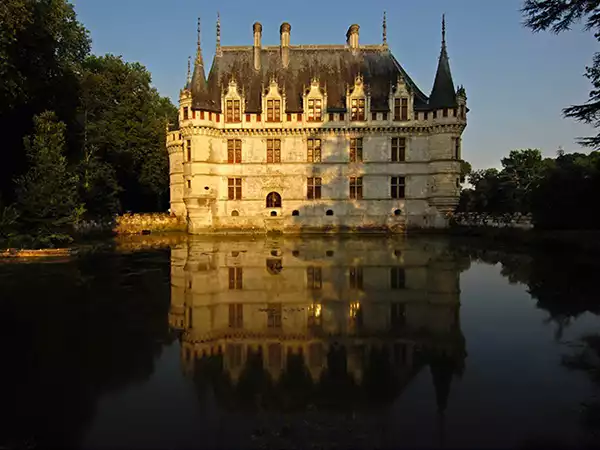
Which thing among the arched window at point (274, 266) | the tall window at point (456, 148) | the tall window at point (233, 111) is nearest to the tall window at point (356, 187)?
the tall window at point (456, 148)

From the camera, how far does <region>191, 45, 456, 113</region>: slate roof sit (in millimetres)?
36094

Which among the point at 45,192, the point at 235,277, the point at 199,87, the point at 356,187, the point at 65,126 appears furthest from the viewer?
the point at 356,187

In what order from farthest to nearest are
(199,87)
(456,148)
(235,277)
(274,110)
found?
(274,110)
(456,148)
(199,87)
(235,277)

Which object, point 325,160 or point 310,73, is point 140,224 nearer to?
point 325,160

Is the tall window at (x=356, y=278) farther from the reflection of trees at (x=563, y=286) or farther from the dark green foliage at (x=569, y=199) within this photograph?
the dark green foliage at (x=569, y=199)

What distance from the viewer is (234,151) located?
35312 millimetres

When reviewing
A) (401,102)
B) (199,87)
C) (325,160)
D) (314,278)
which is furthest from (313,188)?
(314,278)

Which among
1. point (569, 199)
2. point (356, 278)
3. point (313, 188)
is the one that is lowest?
point (356, 278)

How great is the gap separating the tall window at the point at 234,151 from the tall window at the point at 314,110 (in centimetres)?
649

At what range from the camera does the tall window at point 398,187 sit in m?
35.7

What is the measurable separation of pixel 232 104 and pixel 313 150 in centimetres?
799

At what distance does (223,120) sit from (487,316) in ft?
97.2

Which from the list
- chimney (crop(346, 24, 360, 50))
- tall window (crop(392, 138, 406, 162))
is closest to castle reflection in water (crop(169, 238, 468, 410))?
tall window (crop(392, 138, 406, 162))

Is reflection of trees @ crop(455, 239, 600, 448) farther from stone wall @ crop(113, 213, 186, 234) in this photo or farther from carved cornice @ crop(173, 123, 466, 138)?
stone wall @ crop(113, 213, 186, 234)
